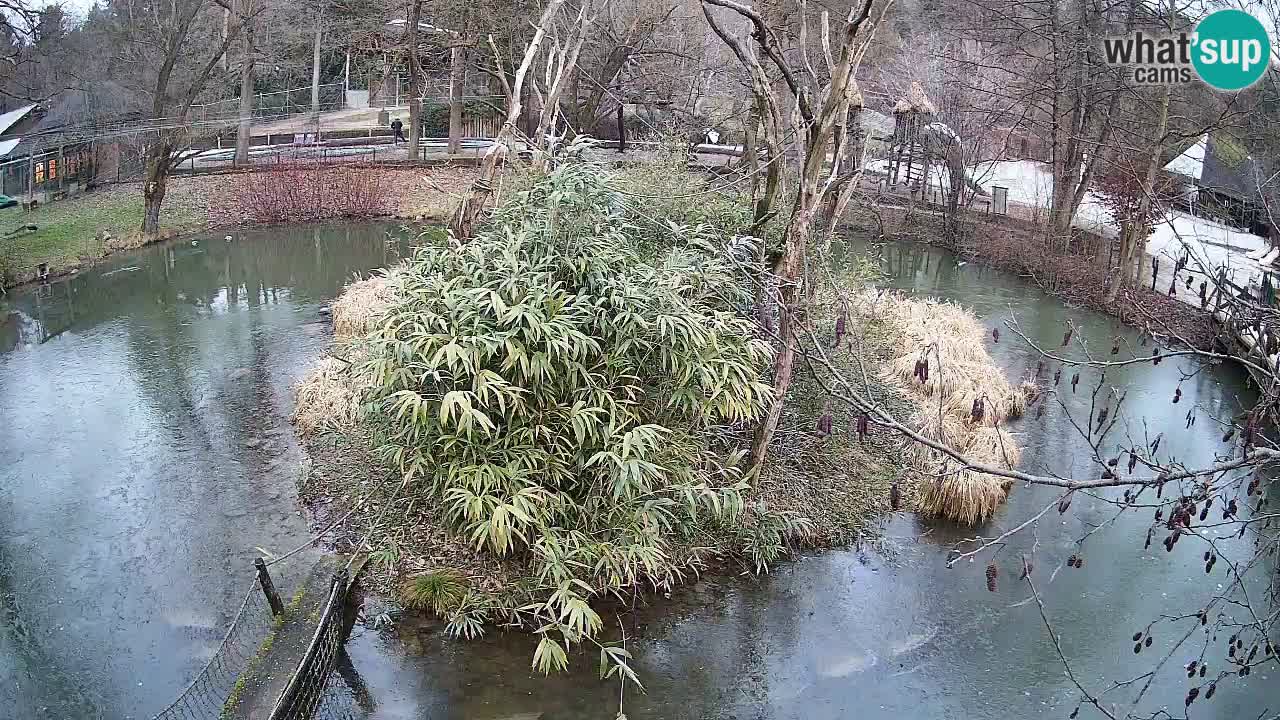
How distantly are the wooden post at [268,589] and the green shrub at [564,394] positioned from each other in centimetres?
98

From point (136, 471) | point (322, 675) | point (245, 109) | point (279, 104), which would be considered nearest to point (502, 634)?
point (322, 675)

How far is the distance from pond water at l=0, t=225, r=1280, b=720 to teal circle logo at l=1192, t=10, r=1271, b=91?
307 centimetres

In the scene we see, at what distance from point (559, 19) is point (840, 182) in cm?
983

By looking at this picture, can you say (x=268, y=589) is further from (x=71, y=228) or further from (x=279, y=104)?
(x=279, y=104)

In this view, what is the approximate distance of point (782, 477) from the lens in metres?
7.36

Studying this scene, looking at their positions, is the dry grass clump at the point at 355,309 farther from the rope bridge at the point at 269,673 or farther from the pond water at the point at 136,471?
the rope bridge at the point at 269,673

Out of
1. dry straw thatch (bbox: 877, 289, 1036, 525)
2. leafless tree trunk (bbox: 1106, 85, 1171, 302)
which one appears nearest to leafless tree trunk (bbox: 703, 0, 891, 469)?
dry straw thatch (bbox: 877, 289, 1036, 525)

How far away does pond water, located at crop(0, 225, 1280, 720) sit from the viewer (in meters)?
5.51

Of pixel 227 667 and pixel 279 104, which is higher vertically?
pixel 279 104

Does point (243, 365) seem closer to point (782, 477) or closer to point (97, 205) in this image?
point (782, 477)

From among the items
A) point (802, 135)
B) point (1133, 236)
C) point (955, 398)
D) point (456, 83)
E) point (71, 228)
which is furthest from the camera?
point (456, 83)

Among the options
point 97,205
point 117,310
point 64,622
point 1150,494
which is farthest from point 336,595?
point 97,205

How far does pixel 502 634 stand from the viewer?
5.95m

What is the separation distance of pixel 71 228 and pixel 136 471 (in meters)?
9.03
